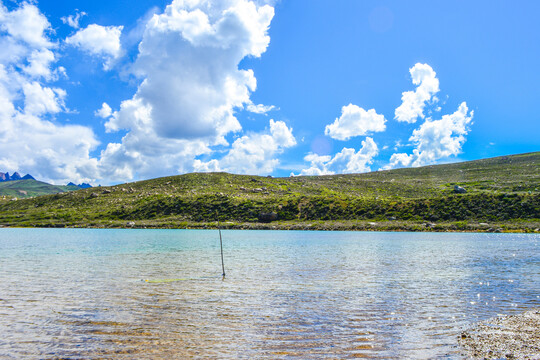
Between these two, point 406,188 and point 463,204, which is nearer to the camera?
point 463,204

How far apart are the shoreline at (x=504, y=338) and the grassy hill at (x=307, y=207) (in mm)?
88208

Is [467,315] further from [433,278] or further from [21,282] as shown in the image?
[21,282]

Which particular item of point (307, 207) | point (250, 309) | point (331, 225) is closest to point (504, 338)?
point (250, 309)

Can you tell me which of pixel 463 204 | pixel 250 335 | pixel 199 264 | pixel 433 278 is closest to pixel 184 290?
pixel 250 335

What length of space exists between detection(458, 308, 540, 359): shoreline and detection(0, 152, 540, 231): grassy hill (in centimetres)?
8821

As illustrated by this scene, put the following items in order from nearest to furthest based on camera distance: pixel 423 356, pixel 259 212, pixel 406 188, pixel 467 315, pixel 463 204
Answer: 1. pixel 423 356
2. pixel 467 315
3. pixel 463 204
4. pixel 259 212
5. pixel 406 188

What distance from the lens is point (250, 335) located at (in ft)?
39.8

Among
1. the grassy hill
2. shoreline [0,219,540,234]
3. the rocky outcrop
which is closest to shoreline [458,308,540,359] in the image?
shoreline [0,219,540,234]

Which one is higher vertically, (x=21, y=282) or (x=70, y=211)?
(x=70, y=211)

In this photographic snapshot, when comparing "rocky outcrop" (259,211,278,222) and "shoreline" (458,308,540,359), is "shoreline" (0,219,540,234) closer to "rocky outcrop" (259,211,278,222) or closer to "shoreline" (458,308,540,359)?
"rocky outcrop" (259,211,278,222)

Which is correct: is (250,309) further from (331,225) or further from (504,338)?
(331,225)

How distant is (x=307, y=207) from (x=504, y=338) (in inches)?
4673

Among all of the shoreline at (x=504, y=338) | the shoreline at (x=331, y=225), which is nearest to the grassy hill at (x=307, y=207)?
the shoreline at (x=331, y=225)

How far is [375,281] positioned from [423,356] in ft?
43.7
